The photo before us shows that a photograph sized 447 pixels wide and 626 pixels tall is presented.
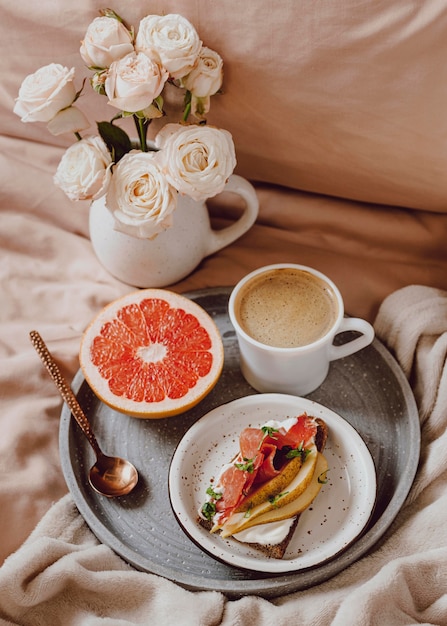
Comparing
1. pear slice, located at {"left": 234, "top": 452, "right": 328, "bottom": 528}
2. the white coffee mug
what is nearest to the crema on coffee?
the white coffee mug

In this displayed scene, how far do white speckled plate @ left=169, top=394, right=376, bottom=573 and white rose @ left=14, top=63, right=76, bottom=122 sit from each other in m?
0.54

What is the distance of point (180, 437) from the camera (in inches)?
50.3

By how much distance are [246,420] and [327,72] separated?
0.58 meters

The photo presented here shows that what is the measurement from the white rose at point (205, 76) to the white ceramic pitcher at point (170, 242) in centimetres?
17

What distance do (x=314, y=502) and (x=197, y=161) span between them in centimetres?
55

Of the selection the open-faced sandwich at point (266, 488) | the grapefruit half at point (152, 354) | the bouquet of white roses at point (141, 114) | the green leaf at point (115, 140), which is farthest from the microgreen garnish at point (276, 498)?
the green leaf at point (115, 140)

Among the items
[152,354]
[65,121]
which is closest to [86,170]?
[65,121]

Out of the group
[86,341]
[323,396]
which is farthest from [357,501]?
[86,341]

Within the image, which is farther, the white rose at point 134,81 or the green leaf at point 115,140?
the green leaf at point 115,140

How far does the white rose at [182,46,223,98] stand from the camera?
1.17 meters

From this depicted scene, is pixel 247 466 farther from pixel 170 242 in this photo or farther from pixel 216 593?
pixel 170 242

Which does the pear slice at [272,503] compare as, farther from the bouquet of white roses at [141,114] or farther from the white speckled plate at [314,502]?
the bouquet of white roses at [141,114]

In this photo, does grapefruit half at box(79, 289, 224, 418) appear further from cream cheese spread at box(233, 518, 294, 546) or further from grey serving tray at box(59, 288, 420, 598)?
cream cheese spread at box(233, 518, 294, 546)

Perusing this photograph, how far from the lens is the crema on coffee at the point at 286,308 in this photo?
1244mm
